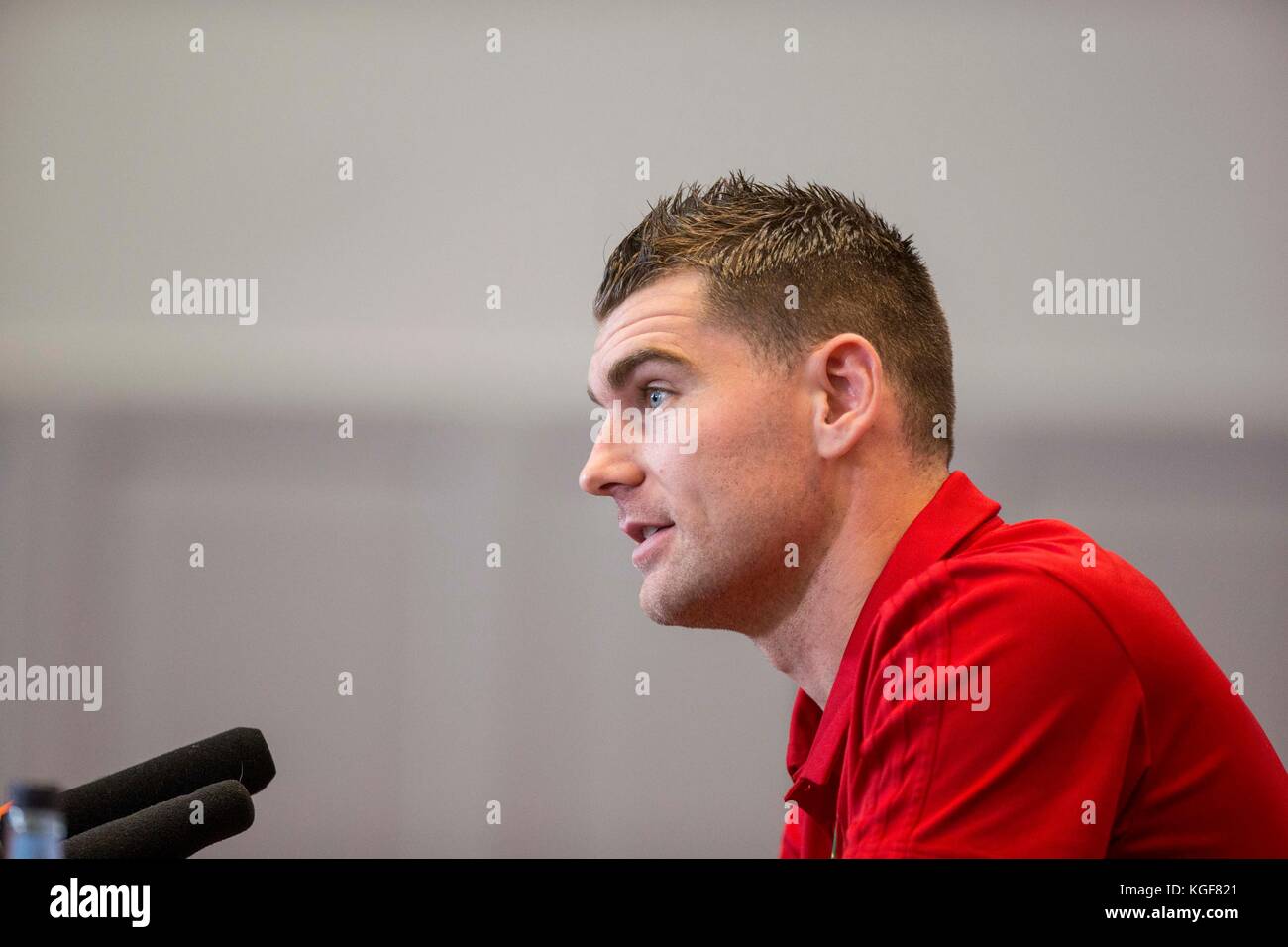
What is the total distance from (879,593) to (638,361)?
312mm

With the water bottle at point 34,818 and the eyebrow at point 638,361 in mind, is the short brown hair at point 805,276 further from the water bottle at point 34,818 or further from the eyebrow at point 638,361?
the water bottle at point 34,818

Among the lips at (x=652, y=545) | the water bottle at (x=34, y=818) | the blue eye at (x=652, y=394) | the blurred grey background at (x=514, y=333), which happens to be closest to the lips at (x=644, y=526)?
the lips at (x=652, y=545)

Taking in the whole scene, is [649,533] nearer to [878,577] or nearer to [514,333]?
[878,577]

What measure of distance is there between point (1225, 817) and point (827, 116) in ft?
7.07

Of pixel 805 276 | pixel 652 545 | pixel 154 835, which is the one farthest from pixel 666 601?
pixel 154 835

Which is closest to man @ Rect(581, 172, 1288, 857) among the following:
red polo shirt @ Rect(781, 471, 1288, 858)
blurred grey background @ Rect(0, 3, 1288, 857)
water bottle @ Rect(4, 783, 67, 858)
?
red polo shirt @ Rect(781, 471, 1288, 858)

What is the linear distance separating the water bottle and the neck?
2.08 feet

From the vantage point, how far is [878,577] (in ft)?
3.28

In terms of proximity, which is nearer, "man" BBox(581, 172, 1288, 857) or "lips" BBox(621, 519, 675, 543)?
"man" BBox(581, 172, 1288, 857)

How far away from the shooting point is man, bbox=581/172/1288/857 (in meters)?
0.71

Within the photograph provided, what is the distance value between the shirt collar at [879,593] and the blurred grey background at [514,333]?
1.67 m

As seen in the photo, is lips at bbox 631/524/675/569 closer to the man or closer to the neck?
the man

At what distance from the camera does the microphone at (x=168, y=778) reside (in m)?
0.80
